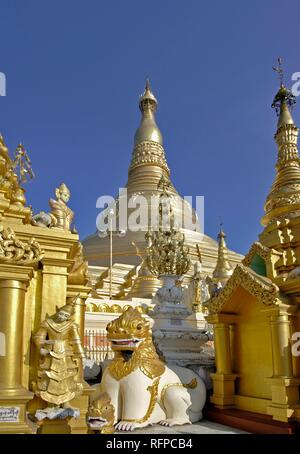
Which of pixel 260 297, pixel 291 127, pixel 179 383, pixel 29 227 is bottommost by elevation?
pixel 179 383

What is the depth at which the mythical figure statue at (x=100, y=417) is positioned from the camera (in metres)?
4.30

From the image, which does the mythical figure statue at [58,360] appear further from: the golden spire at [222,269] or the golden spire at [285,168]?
the golden spire at [222,269]

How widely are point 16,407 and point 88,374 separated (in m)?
4.34

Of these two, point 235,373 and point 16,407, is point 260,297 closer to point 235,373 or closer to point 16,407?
point 235,373

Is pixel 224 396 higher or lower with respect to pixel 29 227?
lower

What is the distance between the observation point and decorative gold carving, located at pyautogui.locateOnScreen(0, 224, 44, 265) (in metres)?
3.90

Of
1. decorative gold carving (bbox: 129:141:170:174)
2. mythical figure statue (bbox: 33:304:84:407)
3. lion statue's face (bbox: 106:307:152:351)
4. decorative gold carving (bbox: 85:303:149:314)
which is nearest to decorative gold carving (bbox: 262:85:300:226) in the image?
decorative gold carving (bbox: 85:303:149:314)

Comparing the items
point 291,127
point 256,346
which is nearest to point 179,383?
point 256,346

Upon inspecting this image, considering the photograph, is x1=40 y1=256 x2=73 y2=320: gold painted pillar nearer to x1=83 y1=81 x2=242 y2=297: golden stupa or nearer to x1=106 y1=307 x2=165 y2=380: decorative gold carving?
x1=106 y1=307 x2=165 y2=380: decorative gold carving

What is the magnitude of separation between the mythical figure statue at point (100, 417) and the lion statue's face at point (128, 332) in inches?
77.7

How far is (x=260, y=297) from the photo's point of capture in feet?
22.8

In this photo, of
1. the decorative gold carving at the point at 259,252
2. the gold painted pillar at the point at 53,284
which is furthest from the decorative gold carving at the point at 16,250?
the decorative gold carving at the point at 259,252

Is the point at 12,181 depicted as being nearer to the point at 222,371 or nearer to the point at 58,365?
the point at 58,365

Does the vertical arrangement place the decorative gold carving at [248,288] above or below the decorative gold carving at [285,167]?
below
